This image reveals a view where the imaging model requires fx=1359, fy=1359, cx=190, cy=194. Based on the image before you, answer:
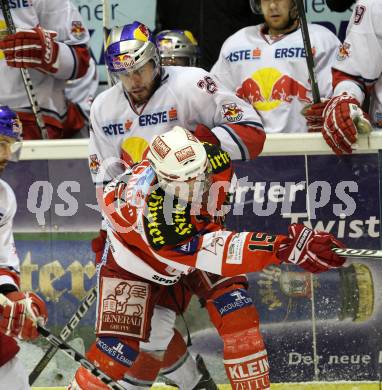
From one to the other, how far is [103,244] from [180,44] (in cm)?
103

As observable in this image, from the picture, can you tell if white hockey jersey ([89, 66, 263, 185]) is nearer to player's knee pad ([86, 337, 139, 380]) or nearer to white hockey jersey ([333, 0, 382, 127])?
white hockey jersey ([333, 0, 382, 127])

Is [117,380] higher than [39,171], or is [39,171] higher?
[39,171]

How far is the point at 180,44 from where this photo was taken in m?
5.86

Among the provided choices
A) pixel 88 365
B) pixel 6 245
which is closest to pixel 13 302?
pixel 6 245

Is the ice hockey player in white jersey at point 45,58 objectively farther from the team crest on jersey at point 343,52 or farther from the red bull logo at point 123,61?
the team crest on jersey at point 343,52

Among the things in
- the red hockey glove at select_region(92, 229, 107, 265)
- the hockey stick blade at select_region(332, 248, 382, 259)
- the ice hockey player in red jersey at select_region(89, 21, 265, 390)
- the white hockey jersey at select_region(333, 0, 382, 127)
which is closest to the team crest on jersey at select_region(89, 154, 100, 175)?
the ice hockey player in red jersey at select_region(89, 21, 265, 390)

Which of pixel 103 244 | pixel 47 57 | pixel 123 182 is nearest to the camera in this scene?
pixel 123 182

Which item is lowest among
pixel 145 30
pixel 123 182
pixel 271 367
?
pixel 271 367

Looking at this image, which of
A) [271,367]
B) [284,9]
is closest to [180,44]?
[284,9]

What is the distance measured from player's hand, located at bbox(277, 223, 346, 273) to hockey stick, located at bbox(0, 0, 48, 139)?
1722 millimetres

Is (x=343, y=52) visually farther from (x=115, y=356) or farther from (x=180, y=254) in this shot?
(x=115, y=356)

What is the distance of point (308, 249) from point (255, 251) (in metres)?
0.17

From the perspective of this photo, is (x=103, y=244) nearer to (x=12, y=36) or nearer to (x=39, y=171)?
(x=39, y=171)

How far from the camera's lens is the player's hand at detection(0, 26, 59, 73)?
18.5 ft
